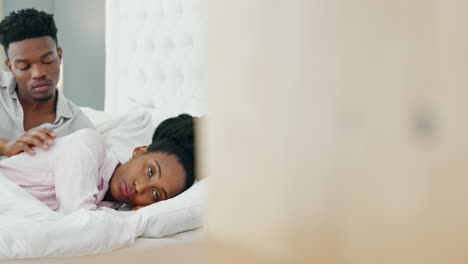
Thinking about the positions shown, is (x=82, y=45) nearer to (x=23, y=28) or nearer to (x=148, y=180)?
(x=23, y=28)

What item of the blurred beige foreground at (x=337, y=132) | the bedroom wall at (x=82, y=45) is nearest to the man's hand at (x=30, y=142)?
the blurred beige foreground at (x=337, y=132)

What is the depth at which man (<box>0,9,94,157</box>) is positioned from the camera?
6.37 ft

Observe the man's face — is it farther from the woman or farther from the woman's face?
the woman's face

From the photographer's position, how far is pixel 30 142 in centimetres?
153

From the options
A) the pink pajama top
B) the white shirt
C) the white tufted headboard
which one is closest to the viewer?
the pink pajama top

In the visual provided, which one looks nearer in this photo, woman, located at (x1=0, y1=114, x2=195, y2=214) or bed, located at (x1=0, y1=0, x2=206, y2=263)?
bed, located at (x1=0, y1=0, x2=206, y2=263)

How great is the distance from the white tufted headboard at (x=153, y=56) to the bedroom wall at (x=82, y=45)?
84 centimetres

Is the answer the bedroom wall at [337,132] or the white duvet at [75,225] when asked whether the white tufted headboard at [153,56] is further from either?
the bedroom wall at [337,132]

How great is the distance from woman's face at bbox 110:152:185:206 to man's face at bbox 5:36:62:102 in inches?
23.6

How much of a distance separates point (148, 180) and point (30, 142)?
1.14 feet

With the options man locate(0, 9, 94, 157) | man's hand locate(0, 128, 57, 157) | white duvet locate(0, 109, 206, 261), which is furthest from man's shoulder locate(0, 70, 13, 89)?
white duvet locate(0, 109, 206, 261)

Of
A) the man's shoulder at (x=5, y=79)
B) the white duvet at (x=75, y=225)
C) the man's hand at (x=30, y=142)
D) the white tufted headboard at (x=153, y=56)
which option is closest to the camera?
the white duvet at (x=75, y=225)

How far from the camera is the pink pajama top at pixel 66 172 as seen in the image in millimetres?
1394

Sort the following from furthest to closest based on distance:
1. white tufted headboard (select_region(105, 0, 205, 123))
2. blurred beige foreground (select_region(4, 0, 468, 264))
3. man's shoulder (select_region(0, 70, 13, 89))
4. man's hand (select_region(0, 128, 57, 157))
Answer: white tufted headboard (select_region(105, 0, 205, 123))
man's shoulder (select_region(0, 70, 13, 89))
man's hand (select_region(0, 128, 57, 157))
blurred beige foreground (select_region(4, 0, 468, 264))
